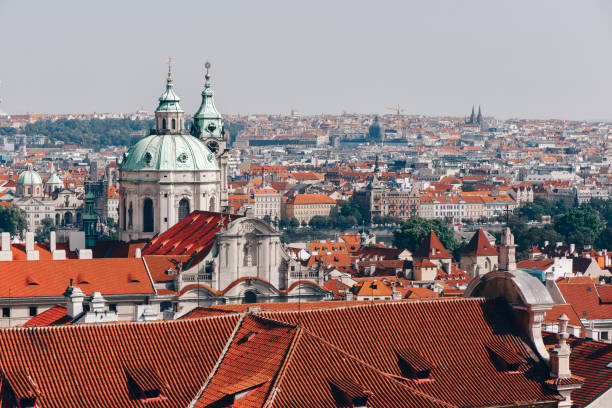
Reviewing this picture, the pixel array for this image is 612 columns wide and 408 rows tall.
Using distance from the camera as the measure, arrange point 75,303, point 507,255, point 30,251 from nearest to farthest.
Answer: point 507,255 < point 75,303 < point 30,251

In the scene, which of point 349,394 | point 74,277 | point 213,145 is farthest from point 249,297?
point 349,394

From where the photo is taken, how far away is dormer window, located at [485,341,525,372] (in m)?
28.5

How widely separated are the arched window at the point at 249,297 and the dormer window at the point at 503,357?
33948 mm

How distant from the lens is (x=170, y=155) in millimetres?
80125

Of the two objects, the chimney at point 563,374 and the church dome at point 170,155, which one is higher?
the church dome at point 170,155

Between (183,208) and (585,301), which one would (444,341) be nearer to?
(585,301)

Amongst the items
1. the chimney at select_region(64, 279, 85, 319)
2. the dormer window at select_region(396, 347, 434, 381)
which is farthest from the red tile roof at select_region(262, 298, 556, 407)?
the chimney at select_region(64, 279, 85, 319)

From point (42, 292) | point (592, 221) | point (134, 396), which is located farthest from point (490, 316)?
point (592, 221)

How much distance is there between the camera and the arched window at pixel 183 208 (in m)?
79.6

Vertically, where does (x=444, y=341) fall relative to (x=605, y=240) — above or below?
above

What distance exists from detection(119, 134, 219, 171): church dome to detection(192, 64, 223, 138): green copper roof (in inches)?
452

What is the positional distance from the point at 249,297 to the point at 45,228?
129 metres

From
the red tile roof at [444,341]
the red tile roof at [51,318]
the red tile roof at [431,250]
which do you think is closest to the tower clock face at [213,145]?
the red tile roof at [431,250]

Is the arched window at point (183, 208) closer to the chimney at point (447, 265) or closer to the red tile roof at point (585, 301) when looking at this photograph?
the red tile roof at point (585, 301)
